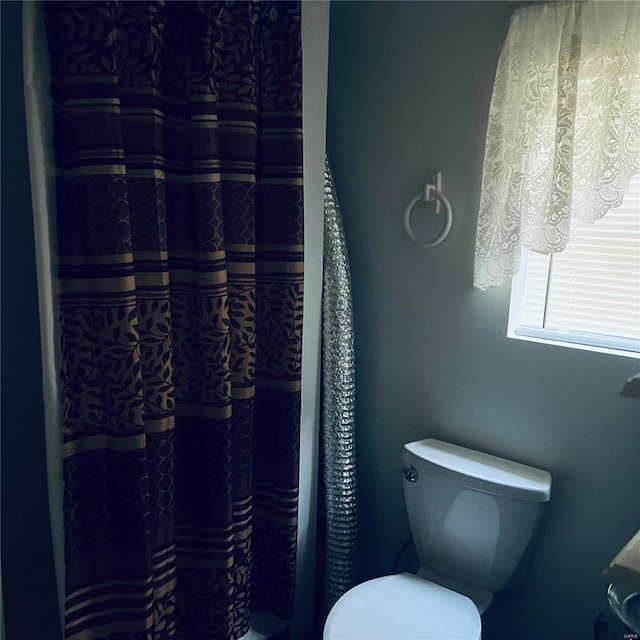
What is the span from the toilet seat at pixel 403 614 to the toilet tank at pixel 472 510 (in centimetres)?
10

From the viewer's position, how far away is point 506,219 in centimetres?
156

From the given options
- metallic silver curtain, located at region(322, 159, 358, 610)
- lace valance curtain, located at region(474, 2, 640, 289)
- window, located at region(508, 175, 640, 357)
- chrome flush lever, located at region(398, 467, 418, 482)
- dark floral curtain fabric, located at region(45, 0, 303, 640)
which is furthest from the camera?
metallic silver curtain, located at region(322, 159, 358, 610)

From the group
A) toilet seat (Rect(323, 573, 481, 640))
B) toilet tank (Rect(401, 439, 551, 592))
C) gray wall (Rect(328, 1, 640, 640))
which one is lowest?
toilet seat (Rect(323, 573, 481, 640))

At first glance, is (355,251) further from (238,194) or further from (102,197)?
(102,197)

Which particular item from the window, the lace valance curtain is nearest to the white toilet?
the window

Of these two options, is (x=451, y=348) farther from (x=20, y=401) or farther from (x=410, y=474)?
(x=20, y=401)

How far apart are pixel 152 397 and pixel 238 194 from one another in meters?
0.55

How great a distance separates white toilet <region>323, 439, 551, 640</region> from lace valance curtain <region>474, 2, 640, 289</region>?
0.57 metres

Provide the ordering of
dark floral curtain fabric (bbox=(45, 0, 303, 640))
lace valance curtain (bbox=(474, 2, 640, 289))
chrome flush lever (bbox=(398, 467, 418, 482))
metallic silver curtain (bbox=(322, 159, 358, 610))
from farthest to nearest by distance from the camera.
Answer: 1. metallic silver curtain (bbox=(322, 159, 358, 610))
2. chrome flush lever (bbox=(398, 467, 418, 482))
3. lace valance curtain (bbox=(474, 2, 640, 289))
4. dark floral curtain fabric (bbox=(45, 0, 303, 640))

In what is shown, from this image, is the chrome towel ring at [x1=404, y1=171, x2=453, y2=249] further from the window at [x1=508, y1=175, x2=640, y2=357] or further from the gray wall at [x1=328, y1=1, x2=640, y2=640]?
the window at [x1=508, y1=175, x2=640, y2=357]

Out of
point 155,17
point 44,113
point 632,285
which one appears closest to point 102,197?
point 44,113

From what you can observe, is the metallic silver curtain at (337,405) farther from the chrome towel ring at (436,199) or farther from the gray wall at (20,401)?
the gray wall at (20,401)

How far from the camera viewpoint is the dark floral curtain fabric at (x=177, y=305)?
118 cm

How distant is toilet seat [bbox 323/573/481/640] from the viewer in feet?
4.58
